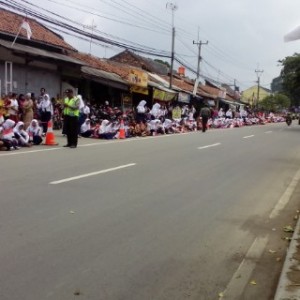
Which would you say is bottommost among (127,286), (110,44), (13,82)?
(127,286)

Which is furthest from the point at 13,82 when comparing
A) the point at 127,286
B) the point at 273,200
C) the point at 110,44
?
the point at 127,286

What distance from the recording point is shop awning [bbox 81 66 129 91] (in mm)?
29031

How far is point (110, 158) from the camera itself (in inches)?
512

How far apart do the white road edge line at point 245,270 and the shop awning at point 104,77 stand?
23.7m

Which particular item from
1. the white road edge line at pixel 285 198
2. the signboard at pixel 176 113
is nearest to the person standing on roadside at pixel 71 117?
the white road edge line at pixel 285 198

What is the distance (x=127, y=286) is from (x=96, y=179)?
204 inches

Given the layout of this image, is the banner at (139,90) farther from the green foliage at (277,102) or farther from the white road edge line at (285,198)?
the green foliage at (277,102)

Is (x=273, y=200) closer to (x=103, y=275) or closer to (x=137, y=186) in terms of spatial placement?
(x=137, y=186)

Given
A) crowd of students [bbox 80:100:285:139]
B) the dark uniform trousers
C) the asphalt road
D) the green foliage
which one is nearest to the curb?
the asphalt road

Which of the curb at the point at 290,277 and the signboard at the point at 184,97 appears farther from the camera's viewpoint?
the signboard at the point at 184,97

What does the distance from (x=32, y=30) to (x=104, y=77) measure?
468cm

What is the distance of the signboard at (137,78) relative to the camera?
33.2 m

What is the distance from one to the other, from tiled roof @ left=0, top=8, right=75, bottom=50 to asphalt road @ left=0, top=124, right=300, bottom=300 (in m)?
13.7

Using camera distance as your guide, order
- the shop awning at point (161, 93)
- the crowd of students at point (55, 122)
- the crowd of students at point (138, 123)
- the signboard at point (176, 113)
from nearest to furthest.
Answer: the crowd of students at point (55, 122)
the crowd of students at point (138, 123)
the signboard at point (176, 113)
the shop awning at point (161, 93)
